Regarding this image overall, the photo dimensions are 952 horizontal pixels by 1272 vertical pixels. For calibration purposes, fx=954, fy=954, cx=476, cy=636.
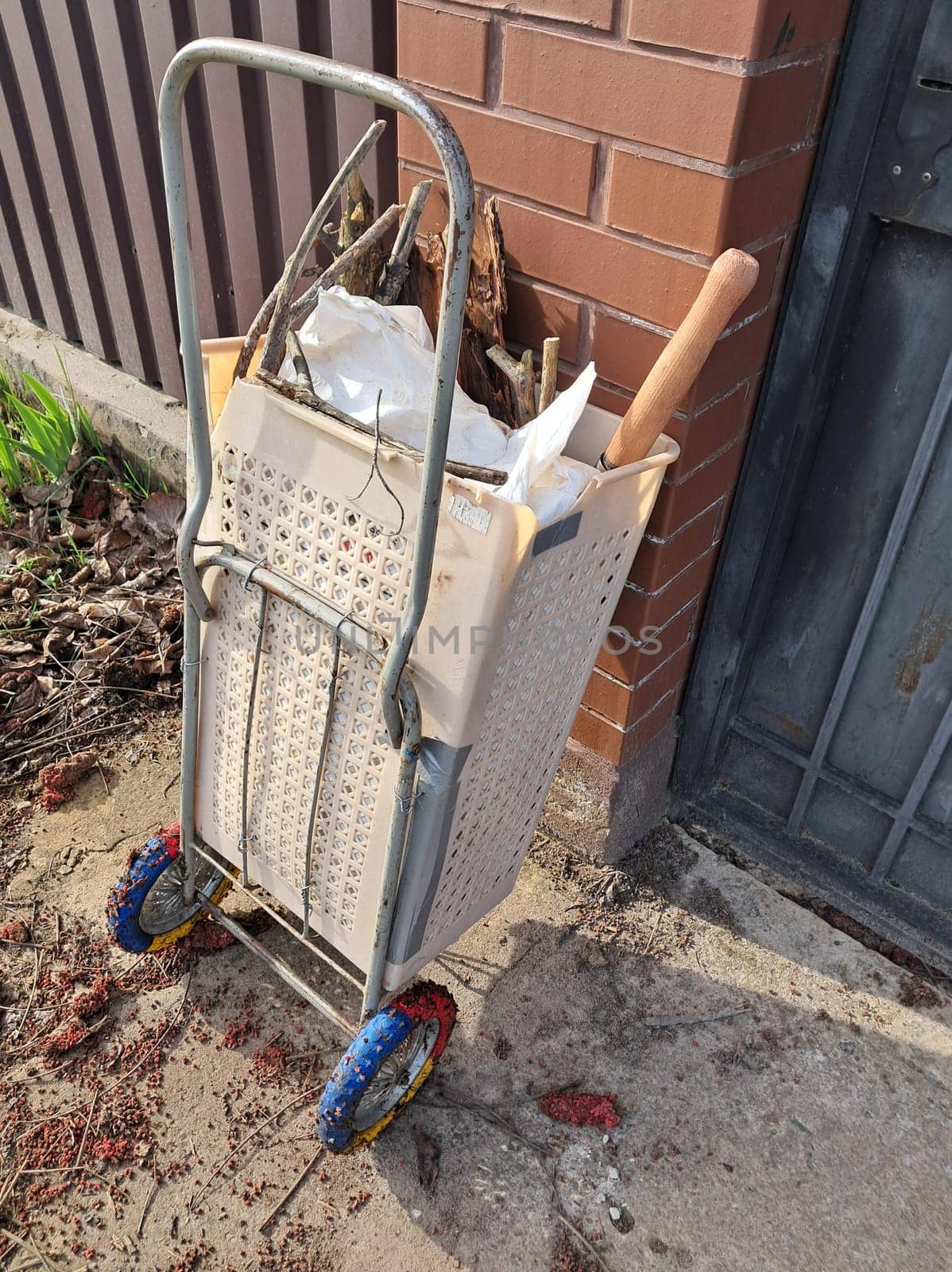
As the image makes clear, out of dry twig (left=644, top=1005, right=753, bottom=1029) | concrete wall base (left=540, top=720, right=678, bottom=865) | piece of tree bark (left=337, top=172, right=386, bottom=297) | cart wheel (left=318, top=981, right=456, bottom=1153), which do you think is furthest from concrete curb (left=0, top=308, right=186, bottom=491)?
dry twig (left=644, top=1005, right=753, bottom=1029)

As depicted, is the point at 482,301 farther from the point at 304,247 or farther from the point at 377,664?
the point at 377,664

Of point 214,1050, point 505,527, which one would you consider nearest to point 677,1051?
point 214,1050

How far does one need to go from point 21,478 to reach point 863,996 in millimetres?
3270

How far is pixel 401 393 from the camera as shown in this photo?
5.15ft

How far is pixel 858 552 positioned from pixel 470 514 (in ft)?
3.75

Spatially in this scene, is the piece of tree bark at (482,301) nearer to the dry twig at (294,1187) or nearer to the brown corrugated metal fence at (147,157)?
the brown corrugated metal fence at (147,157)

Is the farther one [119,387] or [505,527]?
[119,387]

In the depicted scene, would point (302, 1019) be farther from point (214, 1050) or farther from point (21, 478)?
point (21, 478)

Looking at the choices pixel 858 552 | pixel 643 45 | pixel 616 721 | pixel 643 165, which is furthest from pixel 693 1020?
pixel 643 45

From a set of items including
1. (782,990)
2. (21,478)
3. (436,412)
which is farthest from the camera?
(21,478)

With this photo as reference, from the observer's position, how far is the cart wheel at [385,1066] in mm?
1734

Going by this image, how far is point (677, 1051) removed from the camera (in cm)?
216

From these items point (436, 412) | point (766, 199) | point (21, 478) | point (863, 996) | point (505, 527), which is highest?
point (766, 199)

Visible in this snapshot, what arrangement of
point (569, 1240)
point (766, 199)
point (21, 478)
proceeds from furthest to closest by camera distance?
point (21, 478)
point (569, 1240)
point (766, 199)
